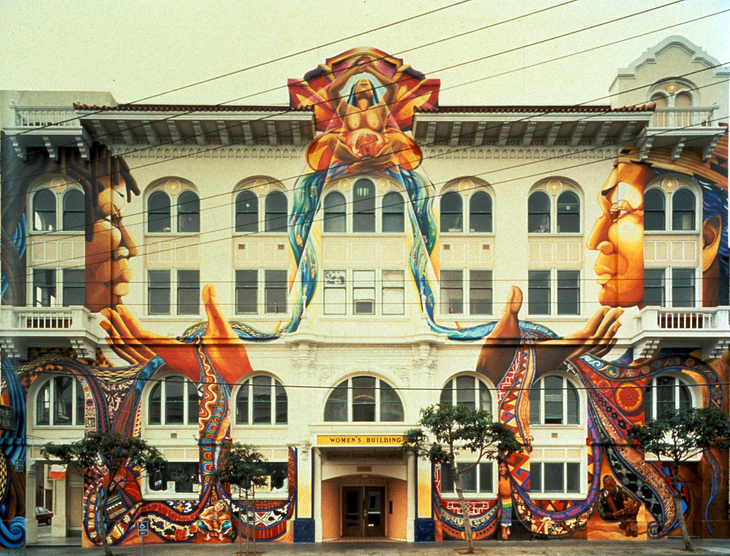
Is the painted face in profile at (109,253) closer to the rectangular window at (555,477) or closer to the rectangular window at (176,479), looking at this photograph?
the rectangular window at (176,479)

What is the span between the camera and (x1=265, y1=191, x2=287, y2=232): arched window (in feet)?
94.5

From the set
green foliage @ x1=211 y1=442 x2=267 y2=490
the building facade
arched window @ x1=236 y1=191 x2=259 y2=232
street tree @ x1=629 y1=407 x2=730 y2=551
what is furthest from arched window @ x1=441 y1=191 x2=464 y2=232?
green foliage @ x1=211 y1=442 x2=267 y2=490

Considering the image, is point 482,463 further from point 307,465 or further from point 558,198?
point 558,198

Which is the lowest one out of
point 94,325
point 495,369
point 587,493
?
point 587,493

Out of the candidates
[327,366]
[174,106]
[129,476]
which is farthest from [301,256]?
[129,476]

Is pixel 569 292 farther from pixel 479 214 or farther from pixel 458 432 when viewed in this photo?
pixel 458 432

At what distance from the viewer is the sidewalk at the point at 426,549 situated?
24.4 m

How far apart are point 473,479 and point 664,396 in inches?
325

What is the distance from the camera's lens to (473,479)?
2759cm

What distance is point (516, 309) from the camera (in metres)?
28.1

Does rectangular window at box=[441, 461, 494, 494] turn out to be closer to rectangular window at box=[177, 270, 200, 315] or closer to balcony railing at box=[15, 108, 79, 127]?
rectangular window at box=[177, 270, 200, 315]

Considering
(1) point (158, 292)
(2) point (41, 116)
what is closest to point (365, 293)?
(1) point (158, 292)

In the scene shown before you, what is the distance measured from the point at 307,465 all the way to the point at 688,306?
643 inches

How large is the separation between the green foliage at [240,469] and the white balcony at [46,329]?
23.3 feet
